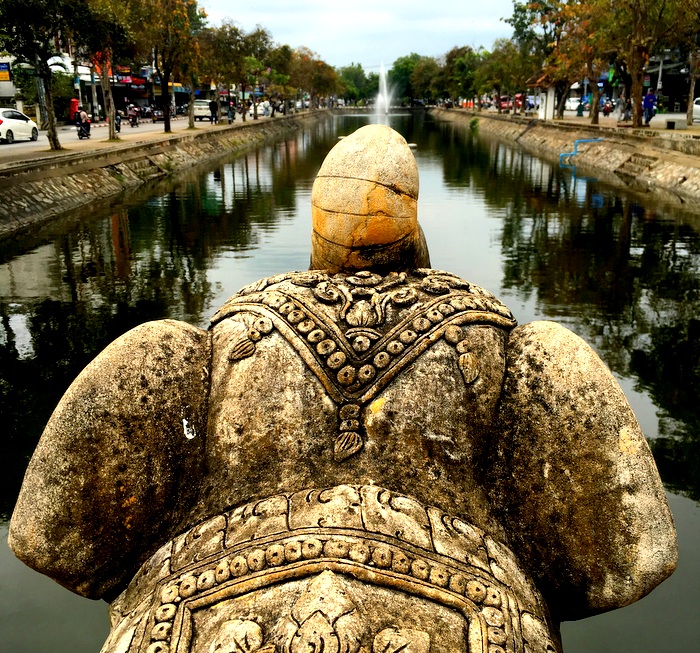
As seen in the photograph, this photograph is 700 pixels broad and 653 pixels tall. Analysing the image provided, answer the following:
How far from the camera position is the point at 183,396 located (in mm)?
2766

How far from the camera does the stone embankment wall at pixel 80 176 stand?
15539 millimetres

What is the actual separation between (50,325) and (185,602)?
7.62 m

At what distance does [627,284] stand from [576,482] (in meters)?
9.09

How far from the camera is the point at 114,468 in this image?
105 inches

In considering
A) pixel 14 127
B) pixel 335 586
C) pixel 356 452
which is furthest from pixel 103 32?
pixel 335 586

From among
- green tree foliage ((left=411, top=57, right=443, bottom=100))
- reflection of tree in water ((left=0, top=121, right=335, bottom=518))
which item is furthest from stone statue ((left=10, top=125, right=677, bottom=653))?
green tree foliage ((left=411, top=57, right=443, bottom=100))

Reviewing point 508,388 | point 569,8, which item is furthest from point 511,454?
point 569,8

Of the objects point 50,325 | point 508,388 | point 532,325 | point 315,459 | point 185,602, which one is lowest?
point 50,325

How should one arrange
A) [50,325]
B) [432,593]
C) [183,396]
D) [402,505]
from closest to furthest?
[432,593] < [402,505] < [183,396] < [50,325]

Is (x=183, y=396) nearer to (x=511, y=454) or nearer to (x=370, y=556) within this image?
(x=370, y=556)

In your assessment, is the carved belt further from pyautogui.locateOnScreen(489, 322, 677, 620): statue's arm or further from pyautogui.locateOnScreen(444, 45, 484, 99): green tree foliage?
pyautogui.locateOnScreen(444, 45, 484, 99): green tree foliage

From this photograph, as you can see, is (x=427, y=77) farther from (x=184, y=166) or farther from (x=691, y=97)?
(x=184, y=166)

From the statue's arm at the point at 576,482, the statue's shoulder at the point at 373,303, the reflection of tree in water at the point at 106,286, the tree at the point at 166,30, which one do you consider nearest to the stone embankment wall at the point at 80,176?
the reflection of tree in water at the point at 106,286

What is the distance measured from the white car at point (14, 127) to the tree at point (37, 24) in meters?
6.75
